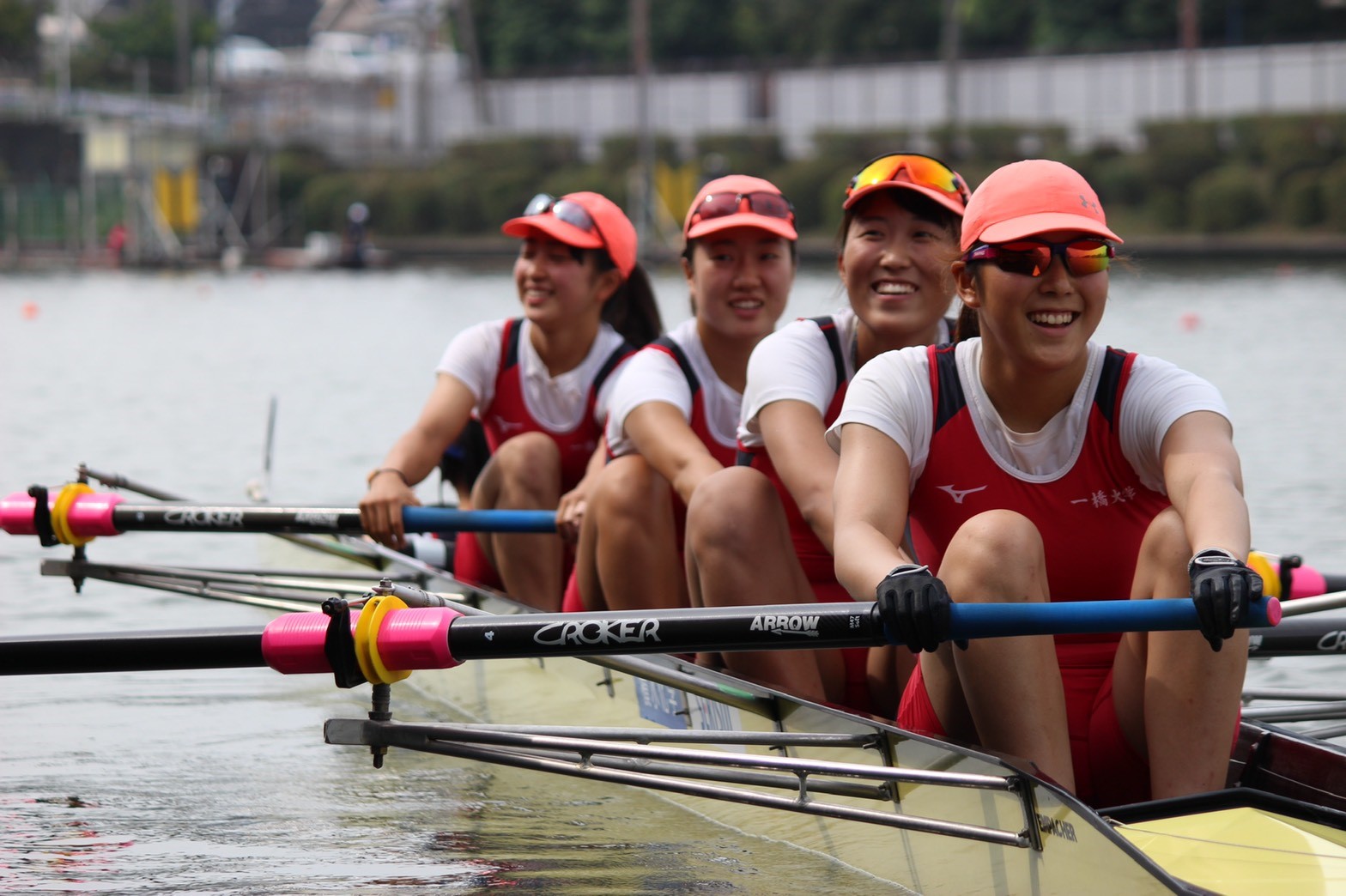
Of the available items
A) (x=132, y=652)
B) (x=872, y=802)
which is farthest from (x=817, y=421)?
(x=132, y=652)

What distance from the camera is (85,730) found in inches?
245

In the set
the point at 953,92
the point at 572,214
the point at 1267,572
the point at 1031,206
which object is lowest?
the point at 1267,572

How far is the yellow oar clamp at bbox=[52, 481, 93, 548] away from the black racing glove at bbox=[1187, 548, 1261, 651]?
442 centimetres

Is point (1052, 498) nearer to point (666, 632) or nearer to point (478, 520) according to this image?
point (666, 632)

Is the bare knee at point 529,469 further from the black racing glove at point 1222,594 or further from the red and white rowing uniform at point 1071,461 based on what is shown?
the black racing glove at point 1222,594

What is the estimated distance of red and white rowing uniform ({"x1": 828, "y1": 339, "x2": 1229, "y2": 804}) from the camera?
3.78 m

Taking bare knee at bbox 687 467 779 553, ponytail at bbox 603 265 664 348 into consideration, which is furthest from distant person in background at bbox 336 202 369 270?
bare knee at bbox 687 467 779 553

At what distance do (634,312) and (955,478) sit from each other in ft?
9.61

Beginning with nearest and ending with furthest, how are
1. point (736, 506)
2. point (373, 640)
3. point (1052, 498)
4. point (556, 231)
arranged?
point (1052, 498) → point (373, 640) → point (736, 506) → point (556, 231)

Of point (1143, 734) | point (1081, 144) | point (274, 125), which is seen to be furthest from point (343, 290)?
point (1143, 734)

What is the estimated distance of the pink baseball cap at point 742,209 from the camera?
5297mm

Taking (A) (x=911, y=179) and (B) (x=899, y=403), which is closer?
(B) (x=899, y=403)

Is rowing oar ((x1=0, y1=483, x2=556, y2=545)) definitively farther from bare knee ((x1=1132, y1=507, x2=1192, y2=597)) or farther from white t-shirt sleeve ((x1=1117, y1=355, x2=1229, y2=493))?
bare knee ((x1=1132, y1=507, x2=1192, y2=597))

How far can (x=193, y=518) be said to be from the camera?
632cm
